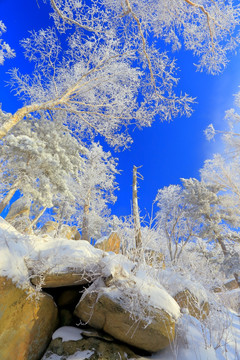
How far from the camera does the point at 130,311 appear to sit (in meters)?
2.55

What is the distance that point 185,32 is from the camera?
6.21 m

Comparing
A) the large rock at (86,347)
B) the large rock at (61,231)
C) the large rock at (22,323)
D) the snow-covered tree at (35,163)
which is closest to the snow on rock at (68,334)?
the large rock at (86,347)

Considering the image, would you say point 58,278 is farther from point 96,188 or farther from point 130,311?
point 96,188

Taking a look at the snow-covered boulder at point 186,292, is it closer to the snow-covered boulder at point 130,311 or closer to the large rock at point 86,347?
the snow-covered boulder at point 130,311

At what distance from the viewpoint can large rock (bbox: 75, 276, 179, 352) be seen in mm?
2535

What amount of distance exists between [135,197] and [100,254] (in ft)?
22.6

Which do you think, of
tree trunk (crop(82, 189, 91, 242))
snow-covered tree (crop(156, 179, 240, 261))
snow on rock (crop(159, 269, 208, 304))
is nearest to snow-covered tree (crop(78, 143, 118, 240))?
tree trunk (crop(82, 189, 91, 242))

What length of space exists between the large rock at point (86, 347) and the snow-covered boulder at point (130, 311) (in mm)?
120

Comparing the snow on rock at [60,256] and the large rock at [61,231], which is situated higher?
the large rock at [61,231]

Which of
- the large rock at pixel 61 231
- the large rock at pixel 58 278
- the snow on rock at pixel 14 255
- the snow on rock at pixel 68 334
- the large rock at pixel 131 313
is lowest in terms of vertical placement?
the snow on rock at pixel 68 334

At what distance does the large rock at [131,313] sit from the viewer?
2.54 meters

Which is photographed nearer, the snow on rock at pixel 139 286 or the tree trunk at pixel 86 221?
the snow on rock at pixel 139 286

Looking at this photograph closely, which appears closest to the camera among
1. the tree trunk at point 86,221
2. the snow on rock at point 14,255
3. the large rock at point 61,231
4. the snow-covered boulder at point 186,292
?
the snow on rock at point 14,255

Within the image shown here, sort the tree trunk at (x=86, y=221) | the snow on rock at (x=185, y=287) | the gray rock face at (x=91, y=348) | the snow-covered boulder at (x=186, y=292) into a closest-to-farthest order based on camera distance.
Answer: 1. the gray rock face at (x=91, y=348)
2. the snow-covered boulder at (x=186, y=292)
3. the snow on rock at (x=185, y=287)
4. the tree trunk at (x=86, y=221)
